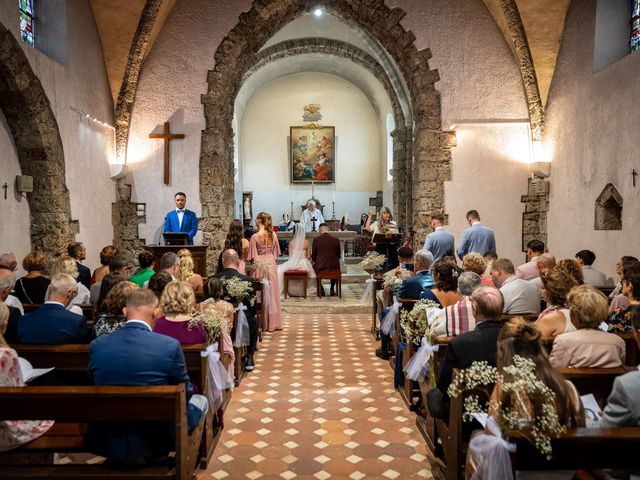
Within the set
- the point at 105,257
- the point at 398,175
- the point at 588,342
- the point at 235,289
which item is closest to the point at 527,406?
the point at 588,342

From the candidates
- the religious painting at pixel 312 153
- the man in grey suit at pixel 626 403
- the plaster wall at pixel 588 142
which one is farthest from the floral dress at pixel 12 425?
the religious painting at pixel 312 153

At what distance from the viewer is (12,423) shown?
3195 mm

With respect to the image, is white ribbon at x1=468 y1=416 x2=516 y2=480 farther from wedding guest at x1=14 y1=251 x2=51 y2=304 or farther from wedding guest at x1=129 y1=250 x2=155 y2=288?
wedding guest at x1=14 y1=251 x2=51 y2=304

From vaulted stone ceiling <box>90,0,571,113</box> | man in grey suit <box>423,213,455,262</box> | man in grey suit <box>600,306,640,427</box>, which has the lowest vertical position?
man in grey suit <box>600,306,640,427</box>

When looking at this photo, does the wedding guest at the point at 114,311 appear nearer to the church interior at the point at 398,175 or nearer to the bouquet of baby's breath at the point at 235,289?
the church interior at the point at 398,175

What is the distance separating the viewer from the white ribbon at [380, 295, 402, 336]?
19.8 ft

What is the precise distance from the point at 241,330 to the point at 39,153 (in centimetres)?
426

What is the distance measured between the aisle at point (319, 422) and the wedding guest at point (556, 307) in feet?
4.16

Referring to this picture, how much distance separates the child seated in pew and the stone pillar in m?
8.55

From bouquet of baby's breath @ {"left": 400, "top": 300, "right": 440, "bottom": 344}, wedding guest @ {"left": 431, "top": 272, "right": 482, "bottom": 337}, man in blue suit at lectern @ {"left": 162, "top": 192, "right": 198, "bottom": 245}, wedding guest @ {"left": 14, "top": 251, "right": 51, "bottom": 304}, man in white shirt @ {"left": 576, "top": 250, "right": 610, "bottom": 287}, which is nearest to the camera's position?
wedding guest @ {"left": 431, "top": 272, "right": 482, "bottom": 337}

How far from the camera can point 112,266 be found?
212 inches

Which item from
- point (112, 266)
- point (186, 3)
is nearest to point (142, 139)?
point (186, 3)

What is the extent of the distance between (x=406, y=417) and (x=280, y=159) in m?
16.0

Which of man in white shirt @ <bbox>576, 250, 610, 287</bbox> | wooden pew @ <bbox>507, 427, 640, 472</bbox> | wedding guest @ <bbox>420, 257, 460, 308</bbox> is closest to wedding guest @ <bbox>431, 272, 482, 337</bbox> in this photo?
wedding guest @ <bbox>420, 257, 460, 308</bbox>
